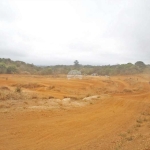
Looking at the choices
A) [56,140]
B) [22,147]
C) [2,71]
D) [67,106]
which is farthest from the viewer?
[2,71]

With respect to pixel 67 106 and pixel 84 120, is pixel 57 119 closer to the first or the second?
pixel 84 120

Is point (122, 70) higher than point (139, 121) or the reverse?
higher

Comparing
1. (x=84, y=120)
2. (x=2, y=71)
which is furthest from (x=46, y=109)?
(x=2, y=71)

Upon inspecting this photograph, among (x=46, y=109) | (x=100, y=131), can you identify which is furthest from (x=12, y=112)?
(x=100, y=131)

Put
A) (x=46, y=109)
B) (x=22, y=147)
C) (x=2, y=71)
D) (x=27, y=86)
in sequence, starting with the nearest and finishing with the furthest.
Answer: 1. (x=22, y=147)
2. (x=46, y=109)
3. (x=27, y=86)
4. (x=2, y=71)

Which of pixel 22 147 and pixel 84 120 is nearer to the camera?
pixel 22 147

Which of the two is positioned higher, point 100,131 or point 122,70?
point 122,70

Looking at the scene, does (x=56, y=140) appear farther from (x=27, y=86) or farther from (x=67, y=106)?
(x=27, y=86)

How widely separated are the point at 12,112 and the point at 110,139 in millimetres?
4808

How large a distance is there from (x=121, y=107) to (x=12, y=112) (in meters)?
6.22

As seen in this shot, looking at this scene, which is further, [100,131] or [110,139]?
Result: [100,131]

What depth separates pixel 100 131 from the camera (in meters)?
7.17

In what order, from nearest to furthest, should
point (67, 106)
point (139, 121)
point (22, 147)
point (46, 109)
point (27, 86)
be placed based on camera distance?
1. point (22, 147)
2. point (139, 121)
3. point (46, 109)
4. point (67, 106)
5. point (27, 86)

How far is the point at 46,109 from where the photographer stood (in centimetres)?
975
